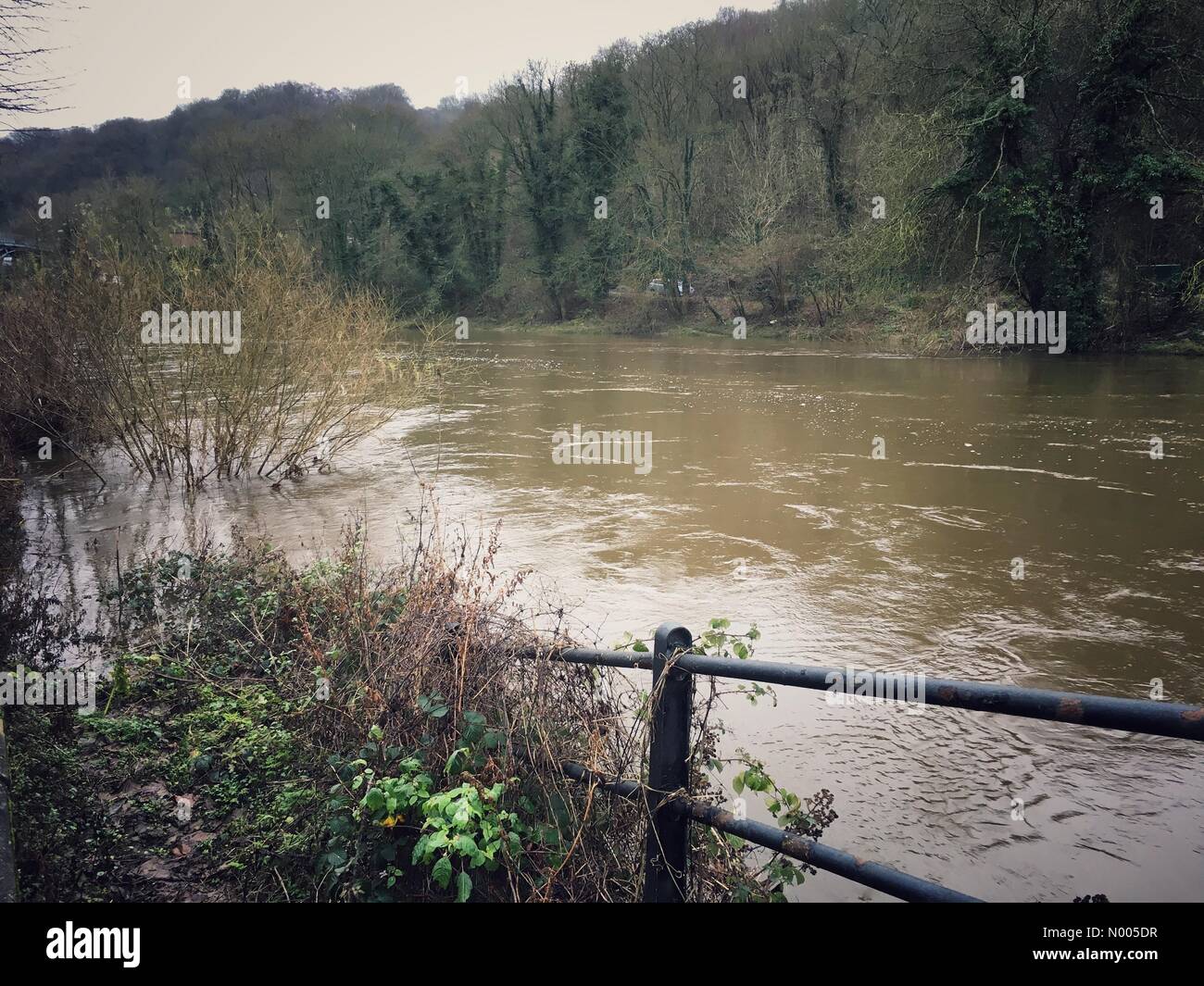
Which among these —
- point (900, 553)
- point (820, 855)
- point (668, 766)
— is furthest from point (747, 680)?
point (900, 553)

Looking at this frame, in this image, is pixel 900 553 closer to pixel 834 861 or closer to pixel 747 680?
pixel 747 680

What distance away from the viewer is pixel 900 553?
9.38 m

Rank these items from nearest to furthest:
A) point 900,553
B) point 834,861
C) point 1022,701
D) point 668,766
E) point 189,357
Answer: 1. point 1022,701
2. point 834,861
3. point 668,766
4. point 900,553
5. point 189,357

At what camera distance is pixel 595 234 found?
48156 mm

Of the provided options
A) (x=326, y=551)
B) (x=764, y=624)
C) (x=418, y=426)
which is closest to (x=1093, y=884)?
(x=764, y=624)

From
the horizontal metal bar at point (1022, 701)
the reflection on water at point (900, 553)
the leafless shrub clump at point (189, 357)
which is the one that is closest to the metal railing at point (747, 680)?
the horizontal metal bar at point (1022, 701)

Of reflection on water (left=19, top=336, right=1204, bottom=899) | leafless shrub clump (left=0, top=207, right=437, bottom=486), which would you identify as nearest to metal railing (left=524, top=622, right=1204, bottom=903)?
reflection on water (left=19, top=336, right=1204, bottom=899)

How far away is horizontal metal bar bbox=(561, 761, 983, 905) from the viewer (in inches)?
81.4

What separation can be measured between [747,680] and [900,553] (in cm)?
718

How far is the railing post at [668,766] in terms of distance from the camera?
2.66 metres

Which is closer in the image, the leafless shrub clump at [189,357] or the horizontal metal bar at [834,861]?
the horizontal metal bar at [834,861]

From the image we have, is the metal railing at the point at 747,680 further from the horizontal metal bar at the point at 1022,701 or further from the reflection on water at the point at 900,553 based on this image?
the reflection on water at the point at 900,553

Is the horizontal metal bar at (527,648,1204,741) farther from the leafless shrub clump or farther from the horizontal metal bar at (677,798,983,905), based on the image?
the leafless shrub clump

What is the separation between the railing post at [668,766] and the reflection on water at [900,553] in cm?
156
